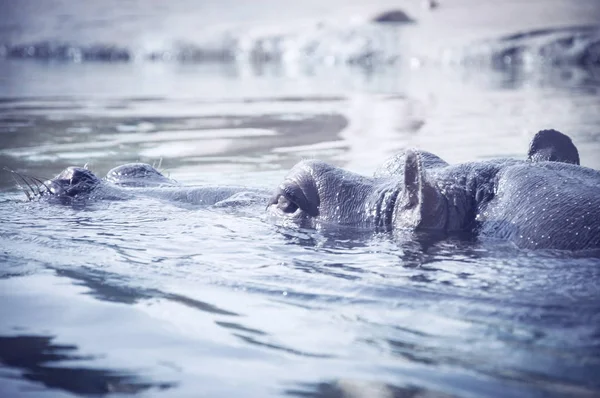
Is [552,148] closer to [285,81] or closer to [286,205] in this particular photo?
[286,205]

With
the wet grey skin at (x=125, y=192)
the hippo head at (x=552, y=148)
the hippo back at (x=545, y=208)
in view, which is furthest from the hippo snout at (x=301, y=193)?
the hippo head at (x=552, y=148)

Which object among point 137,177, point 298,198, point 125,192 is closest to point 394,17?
point 137,177

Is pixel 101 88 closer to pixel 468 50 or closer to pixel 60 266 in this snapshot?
pixel 468 50

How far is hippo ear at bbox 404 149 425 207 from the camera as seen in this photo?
14.5ft

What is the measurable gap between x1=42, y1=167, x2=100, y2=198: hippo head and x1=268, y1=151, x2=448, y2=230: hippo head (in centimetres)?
140

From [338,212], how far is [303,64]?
24.8m

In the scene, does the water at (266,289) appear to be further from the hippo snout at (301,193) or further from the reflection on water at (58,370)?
the hippo snout at (301,193)

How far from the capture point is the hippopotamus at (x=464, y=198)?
14.3 ft

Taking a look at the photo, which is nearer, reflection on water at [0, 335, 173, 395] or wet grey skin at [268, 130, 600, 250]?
reflection on water at [0, 335, 173, 395]

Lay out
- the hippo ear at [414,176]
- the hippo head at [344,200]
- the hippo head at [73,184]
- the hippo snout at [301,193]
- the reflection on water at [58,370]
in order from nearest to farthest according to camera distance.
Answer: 1. the reflection on water at [58,370]
2. the hippo ear at [414,176]
3. the hippo head at [344,200]
4. the hippo snout at [301,193]
5. the hippo head at [73,184]

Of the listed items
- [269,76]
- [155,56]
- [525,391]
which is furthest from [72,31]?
[525,391]

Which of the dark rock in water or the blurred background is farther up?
the dark rock in water

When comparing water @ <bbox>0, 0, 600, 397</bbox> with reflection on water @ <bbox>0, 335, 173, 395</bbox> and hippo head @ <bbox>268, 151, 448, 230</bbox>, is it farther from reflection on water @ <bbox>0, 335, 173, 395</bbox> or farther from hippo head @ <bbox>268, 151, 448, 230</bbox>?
hippo head @ <bbox>268, 151, 448, 230</bbox>

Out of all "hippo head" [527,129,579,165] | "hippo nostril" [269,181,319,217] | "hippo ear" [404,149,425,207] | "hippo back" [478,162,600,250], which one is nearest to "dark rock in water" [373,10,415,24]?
"hippo head" [527,129,579,165]
